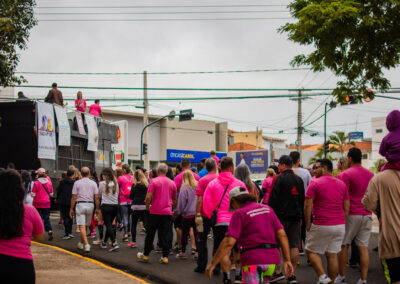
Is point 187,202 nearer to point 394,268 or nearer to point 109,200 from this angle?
point 109,200

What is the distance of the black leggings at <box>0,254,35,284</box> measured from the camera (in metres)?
4.05

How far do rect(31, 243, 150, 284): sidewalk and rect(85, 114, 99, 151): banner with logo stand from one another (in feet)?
31.4

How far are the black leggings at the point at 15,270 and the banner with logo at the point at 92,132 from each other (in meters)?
16.2

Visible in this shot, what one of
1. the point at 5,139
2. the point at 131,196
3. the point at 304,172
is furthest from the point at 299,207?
the point at 5,139

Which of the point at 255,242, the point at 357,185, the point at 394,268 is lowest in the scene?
the point at 394,268

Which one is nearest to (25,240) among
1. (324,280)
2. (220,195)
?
(220,195)

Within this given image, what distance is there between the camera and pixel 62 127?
1773 centimetres

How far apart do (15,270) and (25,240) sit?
0.29 m

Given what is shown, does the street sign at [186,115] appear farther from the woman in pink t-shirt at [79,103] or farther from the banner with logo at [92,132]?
the woman in pink t-shirt at [79,103]

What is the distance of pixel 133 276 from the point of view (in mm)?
8703

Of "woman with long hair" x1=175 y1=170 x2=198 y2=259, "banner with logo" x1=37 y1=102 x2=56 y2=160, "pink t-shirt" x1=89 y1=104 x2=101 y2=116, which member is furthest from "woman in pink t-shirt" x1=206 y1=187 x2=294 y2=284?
"pink t-shirt" x1=89 y1=104 x2=101 y2=116

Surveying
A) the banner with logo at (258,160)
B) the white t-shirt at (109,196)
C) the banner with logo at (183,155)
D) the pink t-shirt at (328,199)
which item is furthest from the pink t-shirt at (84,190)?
the banner with logo at (183,155)

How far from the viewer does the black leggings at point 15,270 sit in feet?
13.3

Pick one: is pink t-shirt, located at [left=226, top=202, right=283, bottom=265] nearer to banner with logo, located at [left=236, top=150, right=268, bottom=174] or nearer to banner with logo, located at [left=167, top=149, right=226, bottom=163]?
banner with logo, located at [left=236, top=150, right=268, bottom=174]
